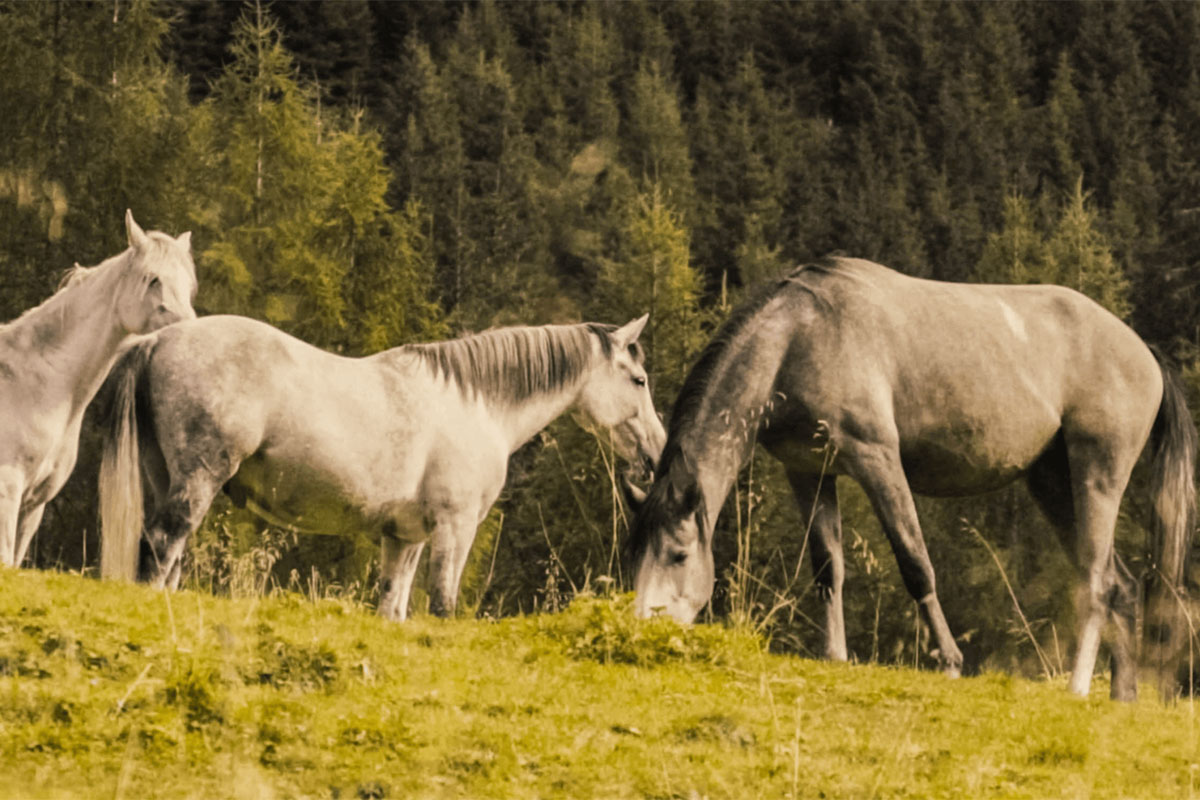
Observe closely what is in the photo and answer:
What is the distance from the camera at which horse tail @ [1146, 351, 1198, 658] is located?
31.2 feet

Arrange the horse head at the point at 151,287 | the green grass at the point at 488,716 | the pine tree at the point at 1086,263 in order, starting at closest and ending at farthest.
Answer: the green grass at the point at 488,716, the horse head at the point at 151,287, the pine tree at the point at 1086,263

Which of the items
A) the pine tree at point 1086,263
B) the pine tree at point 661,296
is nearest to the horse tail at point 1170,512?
the pine tree at point 661,296

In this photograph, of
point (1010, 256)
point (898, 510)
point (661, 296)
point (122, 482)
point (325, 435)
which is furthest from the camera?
point (1010, 256)

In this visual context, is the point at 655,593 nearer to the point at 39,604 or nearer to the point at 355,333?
the point at 39,604

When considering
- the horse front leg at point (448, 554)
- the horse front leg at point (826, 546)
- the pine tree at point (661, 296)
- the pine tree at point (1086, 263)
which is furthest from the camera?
the pine tree at point (1086, 263)

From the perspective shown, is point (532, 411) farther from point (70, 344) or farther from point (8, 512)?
point (8, 512)

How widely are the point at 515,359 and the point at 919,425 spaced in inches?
96.7

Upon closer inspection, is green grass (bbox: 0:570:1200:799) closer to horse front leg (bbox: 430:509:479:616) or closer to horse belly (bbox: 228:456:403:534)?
horse front leg (bbox: 430:509:479:616)

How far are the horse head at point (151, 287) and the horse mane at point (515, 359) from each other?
4.38 feet

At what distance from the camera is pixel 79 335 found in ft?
28.8

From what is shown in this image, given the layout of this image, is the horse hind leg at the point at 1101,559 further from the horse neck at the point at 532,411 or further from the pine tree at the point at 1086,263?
the pine tree at the point at 1086,263

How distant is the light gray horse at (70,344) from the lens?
8.59 m

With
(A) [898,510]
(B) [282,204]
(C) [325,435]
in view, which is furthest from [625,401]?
(B) [282,204]

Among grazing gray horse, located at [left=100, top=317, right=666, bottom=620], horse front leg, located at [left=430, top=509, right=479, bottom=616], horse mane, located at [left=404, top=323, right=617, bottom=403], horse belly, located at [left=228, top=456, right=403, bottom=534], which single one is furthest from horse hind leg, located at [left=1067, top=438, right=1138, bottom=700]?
horse belly, located at [left=228, top=456, right=403, bottom=534]
